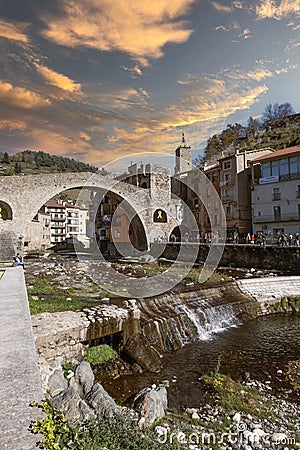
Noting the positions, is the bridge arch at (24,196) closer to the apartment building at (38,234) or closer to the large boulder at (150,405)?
the apartment building at (38,234)

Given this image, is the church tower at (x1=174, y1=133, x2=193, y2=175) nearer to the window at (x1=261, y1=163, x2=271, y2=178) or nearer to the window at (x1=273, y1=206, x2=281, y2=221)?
the window at (x1=261, y1=163, x2=271, y2=178)

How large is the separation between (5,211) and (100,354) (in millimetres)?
24570

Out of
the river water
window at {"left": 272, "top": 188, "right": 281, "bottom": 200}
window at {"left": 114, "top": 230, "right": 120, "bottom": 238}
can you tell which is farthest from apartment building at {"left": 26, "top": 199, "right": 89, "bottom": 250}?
the river water

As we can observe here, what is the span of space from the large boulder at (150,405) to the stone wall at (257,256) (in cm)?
1901

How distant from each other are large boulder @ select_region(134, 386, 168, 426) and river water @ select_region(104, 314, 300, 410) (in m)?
0.41

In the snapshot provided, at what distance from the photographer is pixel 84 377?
651cm

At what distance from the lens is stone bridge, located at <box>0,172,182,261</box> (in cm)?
2792

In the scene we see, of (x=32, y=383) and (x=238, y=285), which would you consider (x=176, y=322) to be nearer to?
(x=238, y=285)

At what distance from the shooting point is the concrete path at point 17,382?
2.32 meters

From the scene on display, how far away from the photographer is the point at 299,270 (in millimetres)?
21812

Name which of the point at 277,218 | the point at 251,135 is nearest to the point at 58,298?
the point at 277,218

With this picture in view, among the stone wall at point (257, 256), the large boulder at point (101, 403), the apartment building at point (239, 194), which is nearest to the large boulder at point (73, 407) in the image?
the large boulder at point (101, 403)

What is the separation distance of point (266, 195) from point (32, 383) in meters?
33.1

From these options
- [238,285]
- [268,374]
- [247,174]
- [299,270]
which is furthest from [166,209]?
[268,374]
